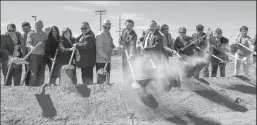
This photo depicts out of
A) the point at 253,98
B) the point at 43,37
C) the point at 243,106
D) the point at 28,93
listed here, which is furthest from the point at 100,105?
the point at 253,98

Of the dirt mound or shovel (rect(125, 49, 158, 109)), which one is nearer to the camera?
the dirt mound

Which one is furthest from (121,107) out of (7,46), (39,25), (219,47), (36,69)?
(219,47)

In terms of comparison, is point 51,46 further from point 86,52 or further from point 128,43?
point 128,43

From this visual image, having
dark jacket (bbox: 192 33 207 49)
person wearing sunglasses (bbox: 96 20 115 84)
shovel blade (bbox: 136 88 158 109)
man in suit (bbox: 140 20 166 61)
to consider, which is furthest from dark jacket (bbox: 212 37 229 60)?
person wearing sunglasses (bbox: 96 20 115 84)

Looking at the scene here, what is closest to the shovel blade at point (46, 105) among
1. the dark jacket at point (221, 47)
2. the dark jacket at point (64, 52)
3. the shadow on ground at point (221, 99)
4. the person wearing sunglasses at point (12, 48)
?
the dark jacket at point (64, 52)

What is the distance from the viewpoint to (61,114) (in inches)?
231

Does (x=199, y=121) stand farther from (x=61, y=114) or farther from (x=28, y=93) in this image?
(x=28, y=93)

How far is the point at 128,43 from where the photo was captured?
258 inches

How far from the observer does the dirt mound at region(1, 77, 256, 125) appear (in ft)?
19.0

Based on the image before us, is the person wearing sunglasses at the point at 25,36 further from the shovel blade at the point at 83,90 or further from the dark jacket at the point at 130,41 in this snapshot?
the dark jacket at the point at 130,41

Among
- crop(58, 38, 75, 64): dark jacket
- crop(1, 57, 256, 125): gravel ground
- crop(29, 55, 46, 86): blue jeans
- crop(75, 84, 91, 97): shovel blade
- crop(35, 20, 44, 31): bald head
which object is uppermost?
crop(35, 20, 44, 31): bald head

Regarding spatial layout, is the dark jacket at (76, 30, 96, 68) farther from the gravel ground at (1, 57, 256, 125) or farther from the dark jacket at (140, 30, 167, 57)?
the dark jacket at (140, 30, 167, 57)

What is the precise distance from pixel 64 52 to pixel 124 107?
1837mm

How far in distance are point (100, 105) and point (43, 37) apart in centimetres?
207
